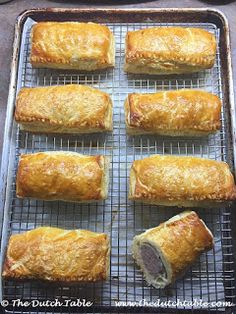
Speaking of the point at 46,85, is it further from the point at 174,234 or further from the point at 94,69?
the point at 174,234

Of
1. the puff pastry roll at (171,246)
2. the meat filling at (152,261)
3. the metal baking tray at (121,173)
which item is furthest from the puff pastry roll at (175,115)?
the meat filling at (152,261)

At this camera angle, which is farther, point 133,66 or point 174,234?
point 133,66

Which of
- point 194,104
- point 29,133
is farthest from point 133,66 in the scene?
point 29,133

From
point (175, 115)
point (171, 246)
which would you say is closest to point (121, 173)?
point (175, 115)

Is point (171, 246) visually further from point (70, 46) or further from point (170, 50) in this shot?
point (70, 46)

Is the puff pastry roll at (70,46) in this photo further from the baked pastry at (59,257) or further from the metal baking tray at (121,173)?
the baked pastry at (59,257)
